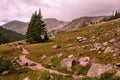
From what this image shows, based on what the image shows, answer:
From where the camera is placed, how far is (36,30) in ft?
337

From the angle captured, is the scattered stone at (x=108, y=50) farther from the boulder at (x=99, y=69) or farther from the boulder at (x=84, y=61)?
the boulder at (x=99, y=69)

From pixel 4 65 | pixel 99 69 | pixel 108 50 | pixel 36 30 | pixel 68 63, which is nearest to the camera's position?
pixel 99 69

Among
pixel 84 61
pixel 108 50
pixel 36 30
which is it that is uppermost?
pixel 36 30

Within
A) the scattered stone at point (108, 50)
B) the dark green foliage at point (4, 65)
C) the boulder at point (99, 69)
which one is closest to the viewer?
the boulder at point (99, 69)

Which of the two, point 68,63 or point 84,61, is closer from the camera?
point 84,61

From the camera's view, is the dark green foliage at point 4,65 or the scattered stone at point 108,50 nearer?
the dark green foliage at point 4,65

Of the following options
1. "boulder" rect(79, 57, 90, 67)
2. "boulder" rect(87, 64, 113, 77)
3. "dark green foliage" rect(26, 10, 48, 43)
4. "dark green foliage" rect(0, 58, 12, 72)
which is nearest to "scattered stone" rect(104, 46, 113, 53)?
"boulder" rect(79, 57, 90, 67)

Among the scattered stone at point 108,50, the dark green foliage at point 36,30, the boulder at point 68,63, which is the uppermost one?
the dark green foliage at point 36,30

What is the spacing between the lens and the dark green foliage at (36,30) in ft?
323

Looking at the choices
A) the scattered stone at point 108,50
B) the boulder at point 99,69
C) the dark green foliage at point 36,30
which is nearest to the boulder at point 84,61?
the boulder at point 99,69

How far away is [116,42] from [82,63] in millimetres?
19121

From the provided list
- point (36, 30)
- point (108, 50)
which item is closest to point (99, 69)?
point (108, 50)

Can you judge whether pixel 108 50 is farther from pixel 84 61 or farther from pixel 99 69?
pixel 99 69

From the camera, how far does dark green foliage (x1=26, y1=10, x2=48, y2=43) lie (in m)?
98.6
